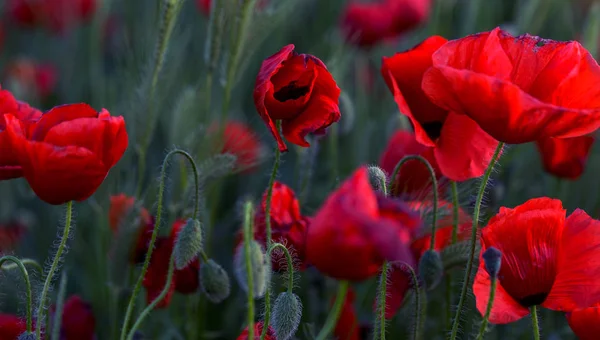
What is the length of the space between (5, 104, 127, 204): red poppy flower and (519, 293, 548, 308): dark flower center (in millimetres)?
397

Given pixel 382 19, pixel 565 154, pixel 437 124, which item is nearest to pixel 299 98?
pixel 437 124

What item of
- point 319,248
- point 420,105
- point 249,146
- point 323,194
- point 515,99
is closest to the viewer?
point 319,248

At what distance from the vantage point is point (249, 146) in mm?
1088

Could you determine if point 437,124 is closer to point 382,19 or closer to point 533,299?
point 533,299

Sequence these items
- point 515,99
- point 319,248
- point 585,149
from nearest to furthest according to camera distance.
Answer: point 319,248 → point 515,99 → point 585,149

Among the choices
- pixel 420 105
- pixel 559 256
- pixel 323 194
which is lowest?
pixel 323 194

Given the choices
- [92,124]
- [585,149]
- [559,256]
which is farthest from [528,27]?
[92,124]

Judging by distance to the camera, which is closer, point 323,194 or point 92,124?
point 92,124

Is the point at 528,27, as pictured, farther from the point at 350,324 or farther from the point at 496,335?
the point at 350,324

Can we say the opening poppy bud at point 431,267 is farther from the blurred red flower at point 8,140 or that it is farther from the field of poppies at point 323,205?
the blurred red flower at point 8,140

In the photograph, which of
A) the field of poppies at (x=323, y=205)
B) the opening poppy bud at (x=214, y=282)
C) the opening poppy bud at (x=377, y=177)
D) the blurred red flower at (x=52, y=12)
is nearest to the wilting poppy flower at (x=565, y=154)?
the field of poppies at (x=323, y=205)

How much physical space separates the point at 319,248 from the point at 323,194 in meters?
0.70

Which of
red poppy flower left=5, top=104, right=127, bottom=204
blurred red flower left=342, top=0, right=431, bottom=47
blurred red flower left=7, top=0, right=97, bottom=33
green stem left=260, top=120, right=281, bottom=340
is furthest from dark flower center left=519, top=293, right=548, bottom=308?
blurred red flower left=7, top=0, right=97, bottom=33

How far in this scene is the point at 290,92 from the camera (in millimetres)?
779
